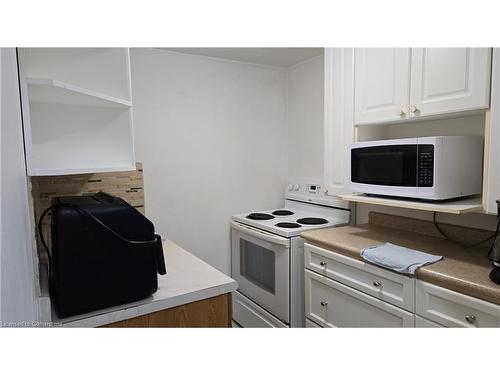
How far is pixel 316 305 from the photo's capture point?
1975mm

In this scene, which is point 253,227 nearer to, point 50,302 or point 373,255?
point 373,255

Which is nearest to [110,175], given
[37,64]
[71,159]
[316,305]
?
[71,159]

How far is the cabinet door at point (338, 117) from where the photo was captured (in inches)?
79.1

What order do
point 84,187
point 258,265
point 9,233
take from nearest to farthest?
point 9,233 < point 84,187 < point 258,265

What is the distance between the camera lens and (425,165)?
1.52 metres

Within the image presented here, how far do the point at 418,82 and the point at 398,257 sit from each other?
0.88 m

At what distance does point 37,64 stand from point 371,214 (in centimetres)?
207

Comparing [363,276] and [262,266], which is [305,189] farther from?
[363,276]

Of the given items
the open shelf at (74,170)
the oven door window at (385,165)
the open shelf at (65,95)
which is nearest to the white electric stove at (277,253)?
the oven door window at (385,165)

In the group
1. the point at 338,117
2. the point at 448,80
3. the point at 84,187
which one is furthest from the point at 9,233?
the point at 338,117

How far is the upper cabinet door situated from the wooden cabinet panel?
4.28 ft

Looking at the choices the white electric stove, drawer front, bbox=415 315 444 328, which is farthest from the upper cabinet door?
drawer front, bbox=415 315 444 328

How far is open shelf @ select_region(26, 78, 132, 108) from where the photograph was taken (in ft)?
3.44

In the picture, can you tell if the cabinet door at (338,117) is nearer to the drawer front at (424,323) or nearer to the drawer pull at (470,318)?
the drawer front at (424,323)
